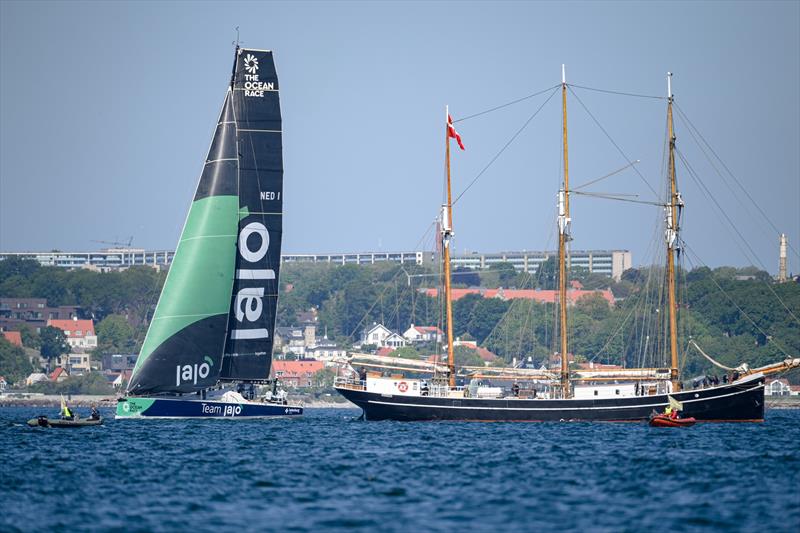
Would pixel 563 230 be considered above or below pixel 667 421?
above

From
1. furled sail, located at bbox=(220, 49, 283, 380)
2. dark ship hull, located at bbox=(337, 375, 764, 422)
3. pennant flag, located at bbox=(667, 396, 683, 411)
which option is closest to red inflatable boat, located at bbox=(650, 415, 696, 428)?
pennant flag, located at bbox=(667, 396, 683, 411)

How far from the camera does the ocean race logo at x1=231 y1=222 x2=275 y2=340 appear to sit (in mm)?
87375

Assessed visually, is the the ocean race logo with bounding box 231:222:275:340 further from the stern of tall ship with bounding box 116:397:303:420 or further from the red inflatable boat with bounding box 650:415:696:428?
the red inflatable boat with bounding box 650:415:696:428

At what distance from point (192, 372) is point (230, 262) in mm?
7275

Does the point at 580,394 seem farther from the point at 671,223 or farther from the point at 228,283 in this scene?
the point at 228,283

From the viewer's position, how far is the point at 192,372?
3344 inches

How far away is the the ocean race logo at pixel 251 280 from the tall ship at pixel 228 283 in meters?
0.06

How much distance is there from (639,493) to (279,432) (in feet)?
112

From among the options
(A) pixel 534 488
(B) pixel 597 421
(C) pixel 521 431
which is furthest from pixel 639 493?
(B) pixel 597 421

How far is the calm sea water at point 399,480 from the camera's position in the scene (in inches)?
1761

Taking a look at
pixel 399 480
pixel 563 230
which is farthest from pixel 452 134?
pixel 399 480

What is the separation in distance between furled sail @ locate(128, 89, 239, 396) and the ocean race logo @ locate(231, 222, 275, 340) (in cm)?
88

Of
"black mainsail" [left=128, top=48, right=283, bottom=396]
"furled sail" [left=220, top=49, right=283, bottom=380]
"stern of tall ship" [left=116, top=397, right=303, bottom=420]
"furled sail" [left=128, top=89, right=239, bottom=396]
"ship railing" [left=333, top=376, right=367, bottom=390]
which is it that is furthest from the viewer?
"ship railing" [left=333, top=376, right=367, bottom=390]

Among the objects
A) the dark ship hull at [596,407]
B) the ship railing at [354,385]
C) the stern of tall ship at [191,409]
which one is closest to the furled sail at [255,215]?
the stern of tall ship at [191,409]
